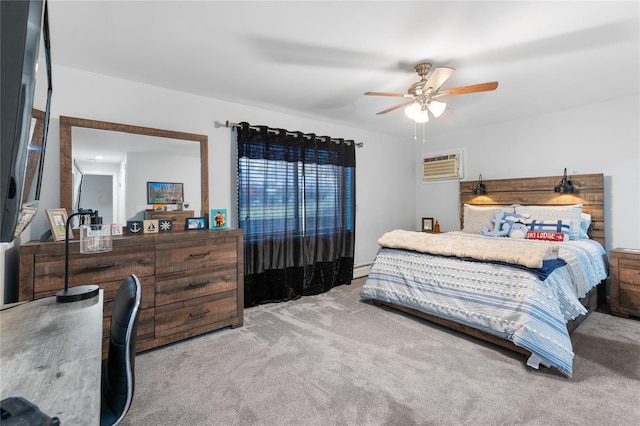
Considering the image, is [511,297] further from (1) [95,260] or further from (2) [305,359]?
(1) [95,260]

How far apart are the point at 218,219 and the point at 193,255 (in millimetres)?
614

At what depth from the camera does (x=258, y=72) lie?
8.80 feet

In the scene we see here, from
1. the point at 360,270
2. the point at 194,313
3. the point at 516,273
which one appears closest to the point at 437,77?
the point at 516,273

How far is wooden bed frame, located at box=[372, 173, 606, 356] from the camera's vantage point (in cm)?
270

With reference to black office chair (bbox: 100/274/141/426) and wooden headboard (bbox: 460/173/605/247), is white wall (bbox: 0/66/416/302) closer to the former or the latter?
wooden headboard (bbox: 460/173/605/247)

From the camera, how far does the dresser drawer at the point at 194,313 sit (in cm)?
244

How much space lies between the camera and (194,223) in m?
3.04

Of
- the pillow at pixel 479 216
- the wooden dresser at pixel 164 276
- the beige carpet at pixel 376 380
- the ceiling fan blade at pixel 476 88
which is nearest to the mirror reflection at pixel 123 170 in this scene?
the wooden dresser at pixel 164 276

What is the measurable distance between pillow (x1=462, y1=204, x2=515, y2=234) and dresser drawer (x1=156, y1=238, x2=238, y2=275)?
10.4 ft

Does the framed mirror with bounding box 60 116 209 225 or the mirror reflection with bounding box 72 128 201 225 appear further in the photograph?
the mirror reflection with bounding box 72 128 201 225

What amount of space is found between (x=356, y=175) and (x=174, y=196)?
2.61 meters

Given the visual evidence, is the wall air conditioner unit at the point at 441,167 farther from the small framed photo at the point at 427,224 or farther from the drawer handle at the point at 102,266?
the drawer handle at the point at 102,266

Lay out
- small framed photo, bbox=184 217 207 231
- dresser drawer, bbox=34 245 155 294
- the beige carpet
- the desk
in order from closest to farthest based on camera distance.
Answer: the desk, the beige carpet, dresser drawer, bbox=34 245 155 294, small framed photo, bbox=184 217 207 231

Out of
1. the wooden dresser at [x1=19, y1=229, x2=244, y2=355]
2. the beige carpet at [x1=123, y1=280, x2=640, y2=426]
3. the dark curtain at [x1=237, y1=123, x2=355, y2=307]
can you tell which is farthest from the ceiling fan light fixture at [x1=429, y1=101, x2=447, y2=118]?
the wooden dresser at [x1=19, y1=229, x2=244, y2=355]
